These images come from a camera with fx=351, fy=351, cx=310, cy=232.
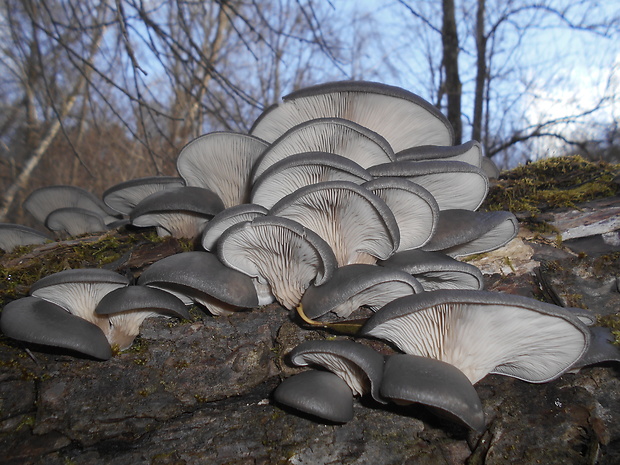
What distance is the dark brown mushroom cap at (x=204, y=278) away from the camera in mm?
2090

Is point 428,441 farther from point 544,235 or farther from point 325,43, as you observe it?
point 325,43

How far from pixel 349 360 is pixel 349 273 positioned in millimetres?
508

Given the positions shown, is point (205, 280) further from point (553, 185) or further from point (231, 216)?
point (553, 185)

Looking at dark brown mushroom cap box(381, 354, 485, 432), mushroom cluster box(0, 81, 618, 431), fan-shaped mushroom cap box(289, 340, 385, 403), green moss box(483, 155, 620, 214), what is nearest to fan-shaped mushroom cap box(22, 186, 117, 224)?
mushroom cluster box(0, 81, 618, 431)

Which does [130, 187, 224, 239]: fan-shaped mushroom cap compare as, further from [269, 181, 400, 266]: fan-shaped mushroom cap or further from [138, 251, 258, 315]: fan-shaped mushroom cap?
[269, 181, 400, 266]: fan-shaped mushroom cap

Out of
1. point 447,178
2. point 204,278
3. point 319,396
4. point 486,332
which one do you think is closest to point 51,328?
point 204,278

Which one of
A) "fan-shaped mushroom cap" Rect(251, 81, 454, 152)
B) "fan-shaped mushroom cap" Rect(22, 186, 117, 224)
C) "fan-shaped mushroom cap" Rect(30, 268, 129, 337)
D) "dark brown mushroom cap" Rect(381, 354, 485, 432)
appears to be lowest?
"dark brown mushroom cap" Rect(381, 354, 485, 432)

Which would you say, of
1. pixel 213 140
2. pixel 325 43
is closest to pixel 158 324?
pixel 213 140

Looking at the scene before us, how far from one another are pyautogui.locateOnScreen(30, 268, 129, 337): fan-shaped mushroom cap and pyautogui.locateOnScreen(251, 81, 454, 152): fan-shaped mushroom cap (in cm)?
165

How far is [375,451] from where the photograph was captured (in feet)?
6.00

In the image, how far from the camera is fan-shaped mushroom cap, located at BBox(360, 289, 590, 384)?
164 centimetres

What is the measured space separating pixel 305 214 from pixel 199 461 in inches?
59.0

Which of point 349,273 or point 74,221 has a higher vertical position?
point 74,221

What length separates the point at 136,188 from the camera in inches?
127
